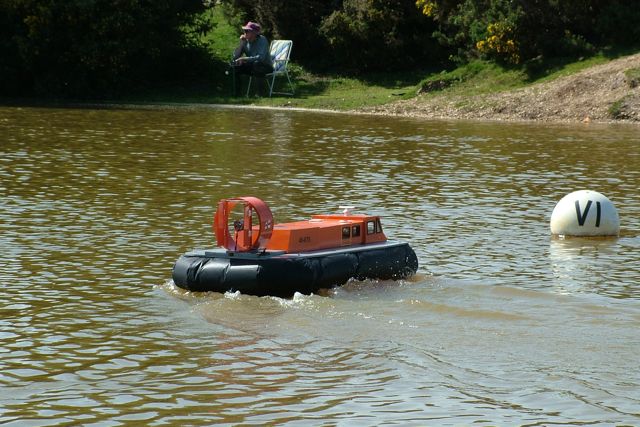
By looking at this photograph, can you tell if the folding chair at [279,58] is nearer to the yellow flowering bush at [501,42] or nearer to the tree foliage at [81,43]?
the tree foliage at [81,43]

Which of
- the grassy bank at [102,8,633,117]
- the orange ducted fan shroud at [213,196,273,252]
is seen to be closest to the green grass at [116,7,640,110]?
the grassy bank at [102,8,633,117]

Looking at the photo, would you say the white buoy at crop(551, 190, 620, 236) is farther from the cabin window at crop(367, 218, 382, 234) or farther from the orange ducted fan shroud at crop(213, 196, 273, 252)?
the orange ducted fan shroud at crop(213, 196, 273, 252)

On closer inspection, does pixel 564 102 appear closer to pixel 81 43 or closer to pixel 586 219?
pixel 81 43

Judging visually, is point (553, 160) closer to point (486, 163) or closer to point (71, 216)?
point (486, 163)

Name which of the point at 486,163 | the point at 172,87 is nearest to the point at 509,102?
the point at 486,163

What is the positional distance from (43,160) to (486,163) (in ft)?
27.2

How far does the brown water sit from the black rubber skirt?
0.15 metres

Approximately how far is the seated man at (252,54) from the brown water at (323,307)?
12.1m

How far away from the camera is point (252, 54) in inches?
1416

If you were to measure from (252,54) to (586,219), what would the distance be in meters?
20.8

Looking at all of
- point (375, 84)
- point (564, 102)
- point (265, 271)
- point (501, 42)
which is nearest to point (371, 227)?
point (265, 271)

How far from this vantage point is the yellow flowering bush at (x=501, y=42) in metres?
34.6

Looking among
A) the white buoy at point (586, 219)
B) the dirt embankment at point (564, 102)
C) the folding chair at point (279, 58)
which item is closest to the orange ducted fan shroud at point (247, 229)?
the white buoy at point (586, 219)

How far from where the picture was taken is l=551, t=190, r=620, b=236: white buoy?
1642cm
